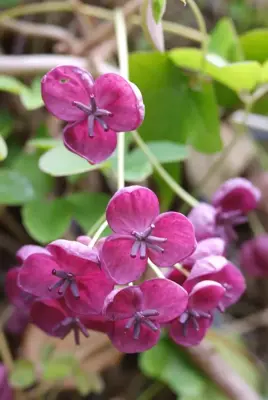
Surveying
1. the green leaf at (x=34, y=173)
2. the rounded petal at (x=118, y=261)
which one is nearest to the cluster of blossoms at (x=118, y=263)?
the rounded petal at (x=118, y=261)

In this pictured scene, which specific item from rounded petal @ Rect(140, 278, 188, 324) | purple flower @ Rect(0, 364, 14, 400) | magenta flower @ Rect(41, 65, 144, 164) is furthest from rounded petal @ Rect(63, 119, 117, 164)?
purple flower @ Rect(0, 364, 14, 400)

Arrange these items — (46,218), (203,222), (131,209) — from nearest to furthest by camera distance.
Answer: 1. (131,209)
2. (203,222)
3. (46,218)

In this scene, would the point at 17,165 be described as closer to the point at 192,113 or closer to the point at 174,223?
the point at 192,113

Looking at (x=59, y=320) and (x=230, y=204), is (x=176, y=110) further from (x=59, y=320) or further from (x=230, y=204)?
(x=59, y=320)

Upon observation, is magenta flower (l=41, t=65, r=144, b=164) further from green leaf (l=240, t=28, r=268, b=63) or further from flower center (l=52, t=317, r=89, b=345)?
green leaf (l=240, t=28, r=268, b=63)

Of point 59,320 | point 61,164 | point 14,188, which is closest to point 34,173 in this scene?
point 14,188

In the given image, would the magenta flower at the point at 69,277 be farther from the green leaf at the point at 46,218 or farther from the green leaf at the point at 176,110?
the green leaf at the point at 176,110
